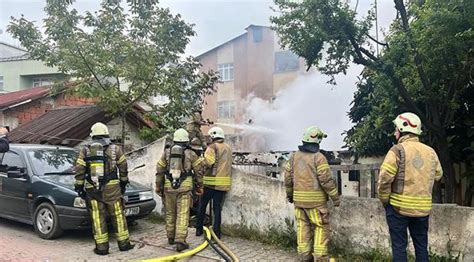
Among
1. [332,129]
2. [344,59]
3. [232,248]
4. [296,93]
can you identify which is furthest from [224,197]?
[296,93]

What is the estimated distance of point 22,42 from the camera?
10.9 m

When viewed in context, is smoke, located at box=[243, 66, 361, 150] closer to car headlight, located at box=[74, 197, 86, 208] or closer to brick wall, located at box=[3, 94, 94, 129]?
brick wall, located at box=[3, 94, 94, 129]

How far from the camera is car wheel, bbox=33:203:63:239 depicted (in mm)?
6457

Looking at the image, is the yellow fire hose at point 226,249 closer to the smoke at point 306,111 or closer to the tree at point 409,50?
the tree at point 409,50

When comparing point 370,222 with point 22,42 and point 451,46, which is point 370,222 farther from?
point 22,42

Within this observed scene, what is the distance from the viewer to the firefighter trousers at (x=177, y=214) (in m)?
6.00

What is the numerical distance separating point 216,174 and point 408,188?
3.09 m

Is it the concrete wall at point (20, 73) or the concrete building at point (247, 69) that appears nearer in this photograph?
the concrete building at point (247, 69)

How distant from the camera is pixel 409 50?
19.9 feet

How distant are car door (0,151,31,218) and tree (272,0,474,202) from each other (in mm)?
5011


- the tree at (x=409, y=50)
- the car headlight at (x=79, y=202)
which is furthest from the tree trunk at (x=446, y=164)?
the car headlight at (x=79, y=202)

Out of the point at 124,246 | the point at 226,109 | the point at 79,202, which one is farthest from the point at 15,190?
the point at 226,109

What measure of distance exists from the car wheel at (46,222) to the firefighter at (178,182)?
174 centimetres

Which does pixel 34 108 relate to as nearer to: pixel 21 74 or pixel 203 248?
pixel 203 248
